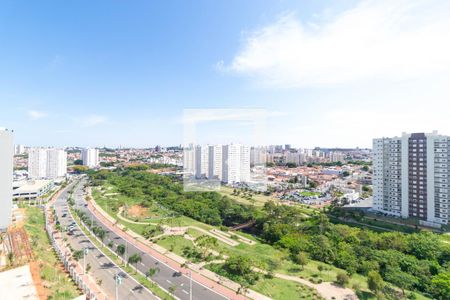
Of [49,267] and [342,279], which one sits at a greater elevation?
[342,279]

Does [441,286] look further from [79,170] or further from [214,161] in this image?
[79,170]

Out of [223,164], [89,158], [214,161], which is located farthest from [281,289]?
[89,158]

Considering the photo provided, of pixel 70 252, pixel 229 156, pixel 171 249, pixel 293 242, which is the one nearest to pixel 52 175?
pixel 229 156

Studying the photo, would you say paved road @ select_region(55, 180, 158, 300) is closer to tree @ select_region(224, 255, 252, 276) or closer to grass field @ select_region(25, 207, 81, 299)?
grass field @ select_region(25, 207, 81, 299)

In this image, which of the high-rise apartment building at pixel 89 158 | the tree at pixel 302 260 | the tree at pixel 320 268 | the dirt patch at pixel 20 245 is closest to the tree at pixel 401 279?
the tree at pixel 320 268

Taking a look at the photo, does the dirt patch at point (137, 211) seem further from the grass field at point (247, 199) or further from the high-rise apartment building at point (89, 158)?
the high-rise apartment building at point (89, 158)

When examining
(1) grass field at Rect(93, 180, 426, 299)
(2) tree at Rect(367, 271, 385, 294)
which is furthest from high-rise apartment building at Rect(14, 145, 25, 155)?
(2) tree at Rect(367, 271, 385, 294)

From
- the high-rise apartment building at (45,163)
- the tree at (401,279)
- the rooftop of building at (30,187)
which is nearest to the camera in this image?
the tree at (401,279)
